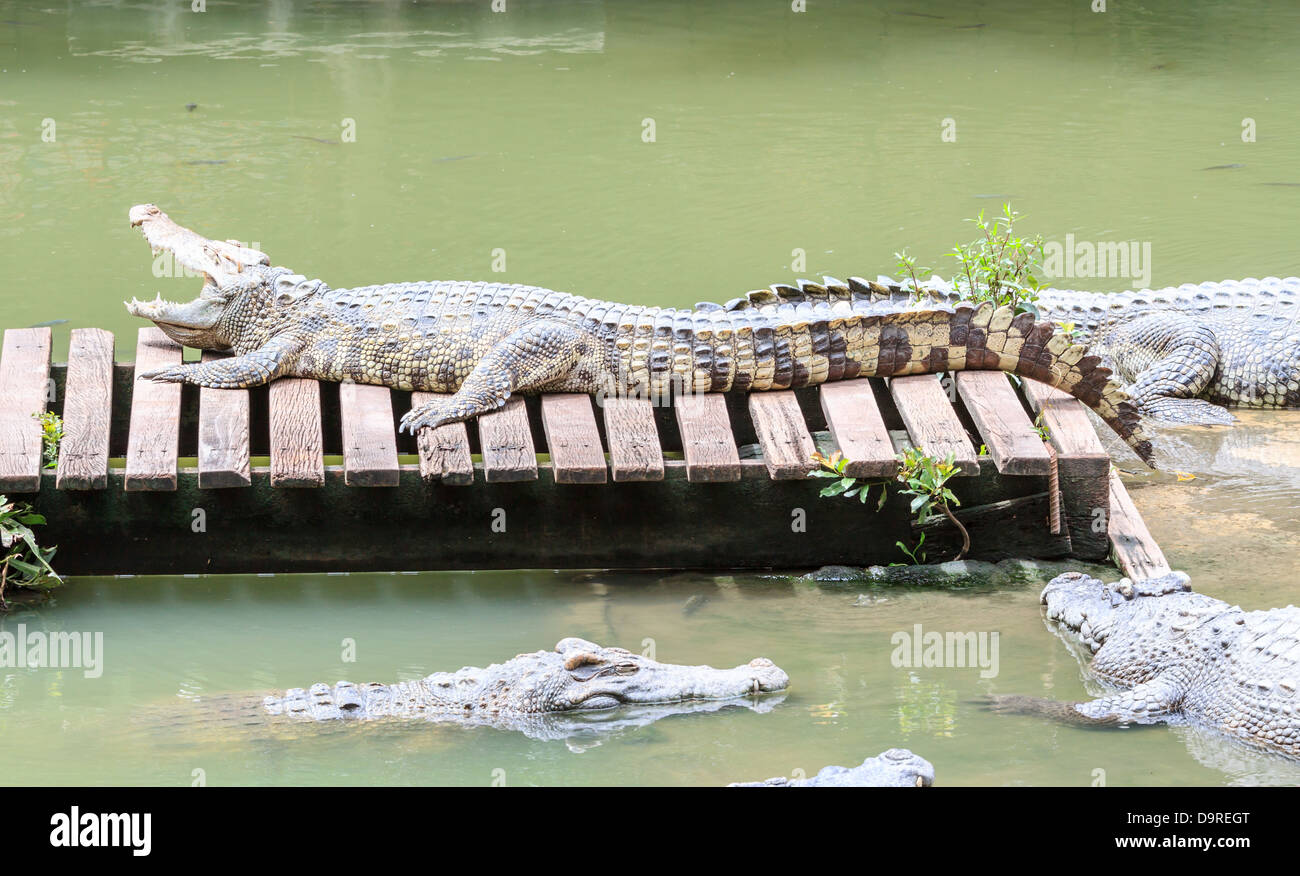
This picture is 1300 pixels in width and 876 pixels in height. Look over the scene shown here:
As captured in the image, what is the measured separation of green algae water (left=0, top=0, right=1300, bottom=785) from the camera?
15.0 feet

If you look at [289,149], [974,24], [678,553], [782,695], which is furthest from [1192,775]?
[974,24]

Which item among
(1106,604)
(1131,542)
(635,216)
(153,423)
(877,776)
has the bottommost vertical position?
(877,776)

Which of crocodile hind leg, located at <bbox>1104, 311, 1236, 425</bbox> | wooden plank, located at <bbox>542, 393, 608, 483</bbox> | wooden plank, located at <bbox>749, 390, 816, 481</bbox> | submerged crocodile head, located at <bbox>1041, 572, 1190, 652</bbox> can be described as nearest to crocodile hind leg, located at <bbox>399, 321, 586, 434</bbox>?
wooden plank, located at <bbox>542, 393, 608, 483</bbox>

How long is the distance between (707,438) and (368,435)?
1.31 metres

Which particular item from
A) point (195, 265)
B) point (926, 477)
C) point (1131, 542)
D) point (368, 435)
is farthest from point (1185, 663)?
point (195, 265)

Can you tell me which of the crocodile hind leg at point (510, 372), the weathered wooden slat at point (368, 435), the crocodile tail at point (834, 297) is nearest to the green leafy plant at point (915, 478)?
the crocodile tail at point (834, 297)

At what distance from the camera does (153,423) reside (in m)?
5.79

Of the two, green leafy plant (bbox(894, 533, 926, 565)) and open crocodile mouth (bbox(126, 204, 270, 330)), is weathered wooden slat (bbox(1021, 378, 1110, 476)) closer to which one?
green leafy plant (bbox(894, 533, 926, 565))

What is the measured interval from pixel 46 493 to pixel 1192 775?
4.09 m

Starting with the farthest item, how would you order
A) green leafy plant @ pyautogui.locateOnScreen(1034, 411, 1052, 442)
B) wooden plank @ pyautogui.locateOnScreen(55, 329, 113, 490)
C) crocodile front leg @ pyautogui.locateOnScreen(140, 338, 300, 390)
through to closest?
crocodile front leg @ pyautogui.locateOnScreen(140, 338, 300, 390) < green leafy plant @ pyautogui.locateOnScreen(1034, 411, 1052, 442) < wooden plank @ pyautogui.locateOnScreen(55, 329, 113, 490)

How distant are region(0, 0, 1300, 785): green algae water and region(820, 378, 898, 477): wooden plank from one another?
1.64 feet

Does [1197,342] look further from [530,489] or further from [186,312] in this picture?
[186,312]
